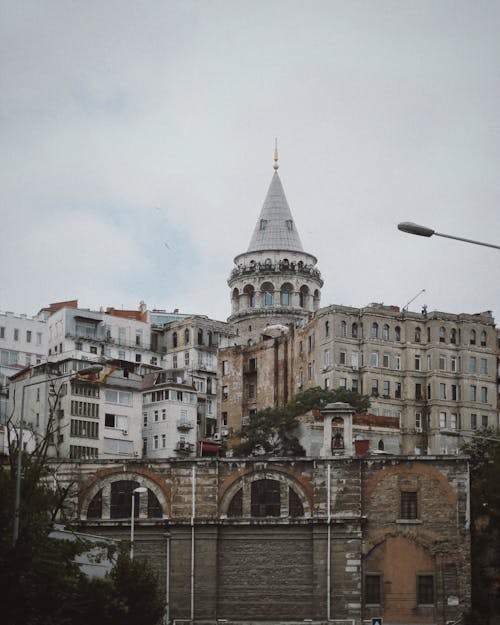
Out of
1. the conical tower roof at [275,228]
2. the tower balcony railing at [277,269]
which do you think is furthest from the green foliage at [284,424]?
the conical tower roof at [275,228]

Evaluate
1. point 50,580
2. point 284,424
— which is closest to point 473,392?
point 284,424

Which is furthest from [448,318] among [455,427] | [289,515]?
[289,515]

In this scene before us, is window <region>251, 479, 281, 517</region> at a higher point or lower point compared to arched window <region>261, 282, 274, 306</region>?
lower

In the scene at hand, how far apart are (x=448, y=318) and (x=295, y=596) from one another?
252 feet

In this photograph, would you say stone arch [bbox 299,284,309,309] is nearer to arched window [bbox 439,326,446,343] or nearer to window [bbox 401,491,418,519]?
arched window [bbox 439,326,446,343]

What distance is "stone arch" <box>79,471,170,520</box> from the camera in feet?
265

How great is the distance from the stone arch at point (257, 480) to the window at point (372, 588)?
4940 mm

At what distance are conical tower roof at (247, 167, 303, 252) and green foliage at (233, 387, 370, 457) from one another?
4097 centimetres

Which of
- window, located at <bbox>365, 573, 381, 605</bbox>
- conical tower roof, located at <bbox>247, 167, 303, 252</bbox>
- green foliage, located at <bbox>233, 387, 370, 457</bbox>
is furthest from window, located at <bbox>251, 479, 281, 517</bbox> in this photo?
conical tower roof, located at <bbox>247, 167, 303, 252</bbox>

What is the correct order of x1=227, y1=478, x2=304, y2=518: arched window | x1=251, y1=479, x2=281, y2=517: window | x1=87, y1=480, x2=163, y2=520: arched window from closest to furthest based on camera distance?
x1=227, y1=478, x2=304, y2=518: arched window
x1=251, y1=479, x2=281, y2=517: window
x1=87, y1=480, x2=163, y2=520: arched window

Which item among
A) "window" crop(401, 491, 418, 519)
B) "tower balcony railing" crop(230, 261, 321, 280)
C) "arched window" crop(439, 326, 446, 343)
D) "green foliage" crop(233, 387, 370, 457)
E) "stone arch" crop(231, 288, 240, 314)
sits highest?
"tower balcony railing" crop(230, 261, 321, 280)

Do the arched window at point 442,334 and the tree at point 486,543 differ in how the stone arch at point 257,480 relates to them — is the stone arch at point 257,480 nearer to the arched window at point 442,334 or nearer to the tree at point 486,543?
the tree at point 486,543

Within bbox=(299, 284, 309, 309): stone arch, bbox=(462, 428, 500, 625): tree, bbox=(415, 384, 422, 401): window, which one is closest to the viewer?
bbox=(462, 428, 500, 625): tree

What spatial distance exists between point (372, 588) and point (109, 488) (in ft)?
50.4
